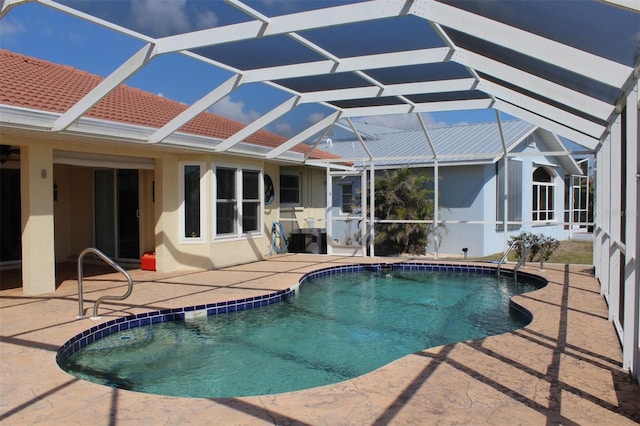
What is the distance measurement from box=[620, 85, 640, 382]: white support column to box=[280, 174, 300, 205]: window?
39.5 feet

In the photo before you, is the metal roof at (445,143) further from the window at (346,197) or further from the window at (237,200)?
the window at (237,200)

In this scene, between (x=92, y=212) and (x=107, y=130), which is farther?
(x=92, y=212)

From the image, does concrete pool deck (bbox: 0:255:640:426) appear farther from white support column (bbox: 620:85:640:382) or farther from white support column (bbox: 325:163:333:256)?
white support column (bbox: 325:163:333:256)

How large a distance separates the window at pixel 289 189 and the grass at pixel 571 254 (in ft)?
21.5

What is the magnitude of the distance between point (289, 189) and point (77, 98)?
310 inches

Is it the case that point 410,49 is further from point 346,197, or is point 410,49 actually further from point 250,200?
point 346,197

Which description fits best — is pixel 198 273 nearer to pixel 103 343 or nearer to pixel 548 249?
pixel 103 343

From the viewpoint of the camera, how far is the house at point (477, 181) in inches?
642

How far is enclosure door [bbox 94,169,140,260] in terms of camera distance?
12.4 m

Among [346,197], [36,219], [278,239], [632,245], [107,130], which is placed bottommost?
[278,239]

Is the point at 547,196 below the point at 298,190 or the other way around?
below

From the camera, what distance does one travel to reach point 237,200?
41.0 feet

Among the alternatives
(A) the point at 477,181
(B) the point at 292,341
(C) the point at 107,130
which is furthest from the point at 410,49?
(A) the point at 477,181

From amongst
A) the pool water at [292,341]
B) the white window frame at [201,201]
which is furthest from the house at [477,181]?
the pool water at [292,341]
